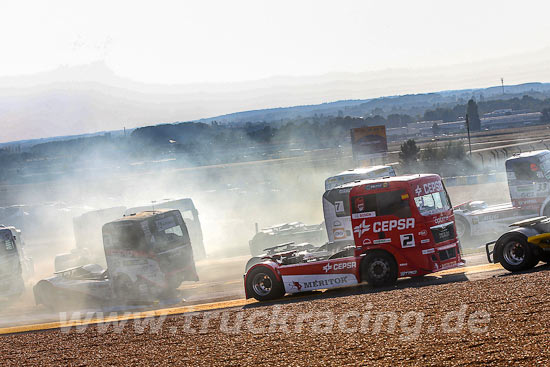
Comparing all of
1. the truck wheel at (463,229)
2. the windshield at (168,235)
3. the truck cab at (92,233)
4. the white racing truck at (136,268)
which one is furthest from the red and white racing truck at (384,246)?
the truck cab at (92,233)

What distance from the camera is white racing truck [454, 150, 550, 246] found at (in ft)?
66.4

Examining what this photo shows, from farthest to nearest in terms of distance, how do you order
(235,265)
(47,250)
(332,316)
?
(47,250)
(235,265)
(332,316)

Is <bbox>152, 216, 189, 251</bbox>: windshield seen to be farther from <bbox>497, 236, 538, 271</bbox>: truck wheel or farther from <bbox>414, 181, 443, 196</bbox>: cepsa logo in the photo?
<bbox>497, 236, 538, 271</bbox>: truck wheel

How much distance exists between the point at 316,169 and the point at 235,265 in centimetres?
5353

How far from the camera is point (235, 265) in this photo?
78.7 feet

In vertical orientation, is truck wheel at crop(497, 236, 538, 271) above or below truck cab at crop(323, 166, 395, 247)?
below

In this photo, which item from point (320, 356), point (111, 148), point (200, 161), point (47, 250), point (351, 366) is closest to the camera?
point (351, 366)

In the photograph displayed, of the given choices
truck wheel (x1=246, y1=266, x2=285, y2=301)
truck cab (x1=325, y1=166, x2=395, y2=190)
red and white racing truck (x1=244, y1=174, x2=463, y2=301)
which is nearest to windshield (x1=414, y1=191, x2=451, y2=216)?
red and white racing truck (x1=244, y1=174, x2=463, y2=301)

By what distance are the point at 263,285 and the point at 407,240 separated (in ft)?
11.0

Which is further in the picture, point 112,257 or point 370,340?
point 112,257

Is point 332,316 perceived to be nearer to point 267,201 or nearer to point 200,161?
point 267,201

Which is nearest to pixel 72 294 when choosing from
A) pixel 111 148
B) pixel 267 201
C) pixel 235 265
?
pixel 235 265

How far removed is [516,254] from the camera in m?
13.6

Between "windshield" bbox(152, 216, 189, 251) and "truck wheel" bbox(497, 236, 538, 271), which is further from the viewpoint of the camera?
"windshield" bbox(152, 216, 189, 251)
